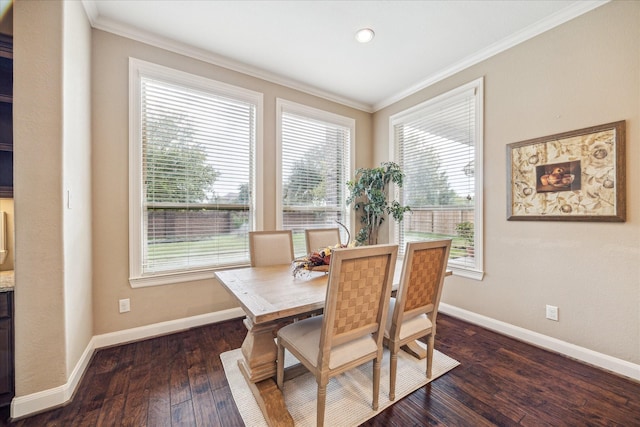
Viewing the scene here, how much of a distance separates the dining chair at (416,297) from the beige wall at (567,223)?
4.14 feet

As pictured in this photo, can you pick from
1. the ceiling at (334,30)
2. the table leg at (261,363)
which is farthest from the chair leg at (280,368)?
the ceiling at (334,30)

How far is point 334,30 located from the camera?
2.38m

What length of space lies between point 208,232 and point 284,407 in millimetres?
1880

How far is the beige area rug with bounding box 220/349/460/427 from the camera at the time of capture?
1489 mm

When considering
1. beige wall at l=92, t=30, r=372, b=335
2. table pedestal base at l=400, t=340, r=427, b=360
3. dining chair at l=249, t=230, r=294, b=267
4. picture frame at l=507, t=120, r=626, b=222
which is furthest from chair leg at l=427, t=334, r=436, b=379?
beige wall at l=92, t=30, r=372, b=335

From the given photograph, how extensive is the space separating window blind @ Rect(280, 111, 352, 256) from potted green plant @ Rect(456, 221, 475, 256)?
155 cm

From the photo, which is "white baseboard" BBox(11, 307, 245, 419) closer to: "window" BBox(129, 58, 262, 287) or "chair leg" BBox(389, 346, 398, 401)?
"window" BBox(129, 58, 262, 287)

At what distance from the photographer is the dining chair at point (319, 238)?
2.74m

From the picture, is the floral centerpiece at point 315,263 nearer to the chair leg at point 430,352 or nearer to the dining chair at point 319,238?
the dining chair at point 319,238

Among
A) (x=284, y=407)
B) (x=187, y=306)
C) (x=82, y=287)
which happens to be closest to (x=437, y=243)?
(x=284, y=407)

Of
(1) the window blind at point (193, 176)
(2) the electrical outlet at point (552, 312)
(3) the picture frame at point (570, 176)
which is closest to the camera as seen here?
(3) the picture frame at point (570, 176)

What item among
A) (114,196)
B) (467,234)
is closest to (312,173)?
(467,234)

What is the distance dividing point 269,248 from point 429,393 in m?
1.69

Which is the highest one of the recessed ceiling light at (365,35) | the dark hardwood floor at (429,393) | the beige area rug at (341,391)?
the recessed ceiling light at (365,35)
